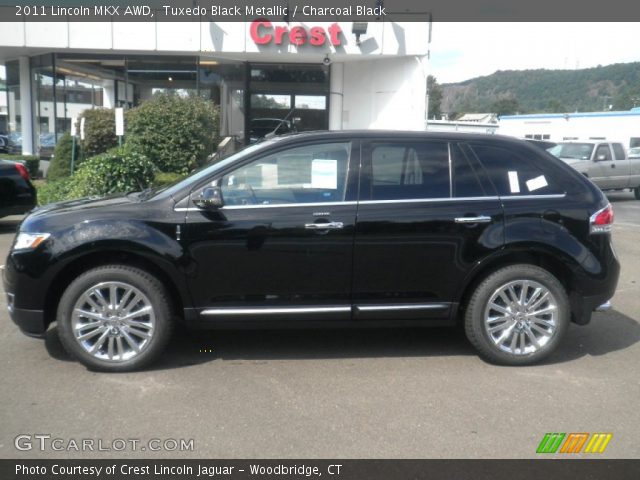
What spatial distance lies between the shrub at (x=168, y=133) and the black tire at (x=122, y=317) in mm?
9246

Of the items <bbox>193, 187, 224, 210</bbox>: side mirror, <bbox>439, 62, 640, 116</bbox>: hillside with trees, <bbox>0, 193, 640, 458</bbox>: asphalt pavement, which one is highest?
<bbox>439, 62, 640, 116</bbox>: hillside with trees

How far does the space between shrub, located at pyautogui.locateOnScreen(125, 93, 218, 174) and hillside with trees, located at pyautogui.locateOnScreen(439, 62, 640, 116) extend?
8133cm

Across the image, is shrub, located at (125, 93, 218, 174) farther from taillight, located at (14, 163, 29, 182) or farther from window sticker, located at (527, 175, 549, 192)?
window sticker, located at (527, 175, 549, 192)

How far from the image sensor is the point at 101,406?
4.21 metres

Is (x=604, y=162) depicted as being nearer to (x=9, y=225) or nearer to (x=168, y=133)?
(x=168, y=133)

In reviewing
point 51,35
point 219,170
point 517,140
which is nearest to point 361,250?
point 219,170

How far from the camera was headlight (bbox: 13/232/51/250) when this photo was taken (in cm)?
469

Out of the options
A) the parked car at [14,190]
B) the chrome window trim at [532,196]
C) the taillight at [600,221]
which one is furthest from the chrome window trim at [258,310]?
the parked car at [14,190]

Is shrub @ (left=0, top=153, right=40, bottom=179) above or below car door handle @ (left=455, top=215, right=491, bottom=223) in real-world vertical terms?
above

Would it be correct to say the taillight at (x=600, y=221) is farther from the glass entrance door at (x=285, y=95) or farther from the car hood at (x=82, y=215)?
the glass entrance door at (x=285, y=95)

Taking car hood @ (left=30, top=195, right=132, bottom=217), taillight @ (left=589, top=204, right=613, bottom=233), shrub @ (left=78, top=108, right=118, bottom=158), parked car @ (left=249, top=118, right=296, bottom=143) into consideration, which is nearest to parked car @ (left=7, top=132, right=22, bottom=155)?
shrub @ (left=78, top=108, right=118, bottom=158)

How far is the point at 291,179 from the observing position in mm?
4930
